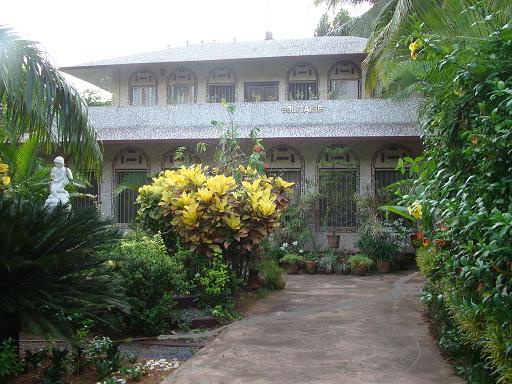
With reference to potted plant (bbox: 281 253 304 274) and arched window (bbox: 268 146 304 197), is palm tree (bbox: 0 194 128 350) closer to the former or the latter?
potted plant (bbox: 281 253 304 274)

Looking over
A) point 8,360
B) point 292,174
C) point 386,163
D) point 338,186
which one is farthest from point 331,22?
point 8,360

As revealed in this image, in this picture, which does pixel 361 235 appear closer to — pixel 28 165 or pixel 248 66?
pixel 248 66

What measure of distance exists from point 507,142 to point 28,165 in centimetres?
950

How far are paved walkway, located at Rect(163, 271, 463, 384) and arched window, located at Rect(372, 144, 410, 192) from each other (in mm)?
6208

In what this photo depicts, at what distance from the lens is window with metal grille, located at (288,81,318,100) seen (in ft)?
55.6

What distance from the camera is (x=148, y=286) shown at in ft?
21.2

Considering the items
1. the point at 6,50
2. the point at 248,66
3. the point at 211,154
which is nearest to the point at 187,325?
the point at 6,50

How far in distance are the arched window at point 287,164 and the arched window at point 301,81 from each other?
93.9 inches

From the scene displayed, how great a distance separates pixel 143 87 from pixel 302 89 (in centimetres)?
532

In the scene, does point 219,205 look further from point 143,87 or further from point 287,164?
point 143,87

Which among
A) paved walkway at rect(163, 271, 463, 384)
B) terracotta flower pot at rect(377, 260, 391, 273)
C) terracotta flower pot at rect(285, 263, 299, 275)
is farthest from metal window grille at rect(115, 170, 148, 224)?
paved walkway at rect(163, 271, 463, 384)

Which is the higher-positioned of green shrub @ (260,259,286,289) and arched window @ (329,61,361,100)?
arched window @ (329,61,361,100)

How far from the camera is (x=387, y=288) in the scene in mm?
10375

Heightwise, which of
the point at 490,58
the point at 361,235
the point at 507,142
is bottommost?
the point at 361,235
